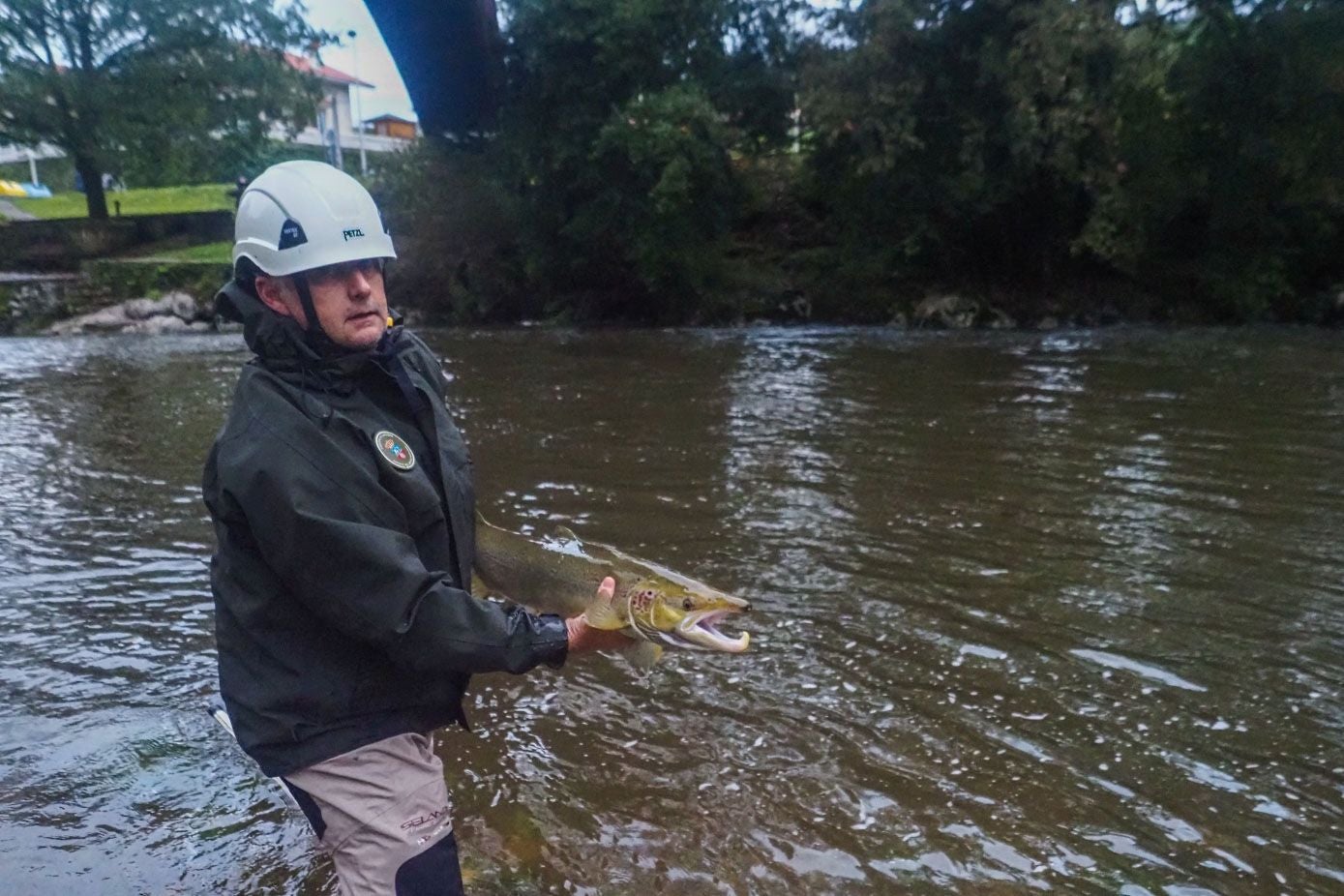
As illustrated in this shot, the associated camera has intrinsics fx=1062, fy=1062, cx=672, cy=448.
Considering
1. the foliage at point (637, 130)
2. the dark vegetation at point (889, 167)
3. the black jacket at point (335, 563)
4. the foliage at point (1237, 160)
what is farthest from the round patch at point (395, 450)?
the foliage at point (1237, 160)

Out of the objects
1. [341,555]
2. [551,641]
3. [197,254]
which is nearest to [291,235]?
[341,555]

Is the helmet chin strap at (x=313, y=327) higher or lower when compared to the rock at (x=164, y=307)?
higher

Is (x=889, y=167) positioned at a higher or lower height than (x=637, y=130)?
lower

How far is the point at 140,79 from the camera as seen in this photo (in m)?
40.4

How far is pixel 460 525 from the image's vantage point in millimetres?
2973

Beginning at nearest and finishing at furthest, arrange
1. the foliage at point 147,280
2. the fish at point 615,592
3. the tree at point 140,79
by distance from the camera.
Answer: the fish at point 615,592 → the foliage at point 147,280 → the tree at point 140,79

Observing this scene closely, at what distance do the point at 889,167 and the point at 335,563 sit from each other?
85.2ft

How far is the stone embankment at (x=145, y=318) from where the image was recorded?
98.3 feet

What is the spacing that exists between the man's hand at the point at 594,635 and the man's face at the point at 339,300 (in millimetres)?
952

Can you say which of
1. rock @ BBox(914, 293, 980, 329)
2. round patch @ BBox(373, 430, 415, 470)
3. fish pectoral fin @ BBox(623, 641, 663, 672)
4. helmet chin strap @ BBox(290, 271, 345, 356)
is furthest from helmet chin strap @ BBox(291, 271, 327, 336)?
rock @ BBox(914, 293, 980, 329)

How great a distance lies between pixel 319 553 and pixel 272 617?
0.30 metres

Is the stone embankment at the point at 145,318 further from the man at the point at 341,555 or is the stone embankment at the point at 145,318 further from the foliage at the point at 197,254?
the man at the point at 341,555

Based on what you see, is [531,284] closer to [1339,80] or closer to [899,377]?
[899,377]

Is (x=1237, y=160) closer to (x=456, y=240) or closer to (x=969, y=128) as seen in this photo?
(x=969, y=128)
